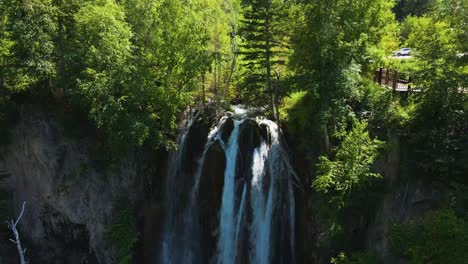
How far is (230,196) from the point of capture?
16594 millimetres

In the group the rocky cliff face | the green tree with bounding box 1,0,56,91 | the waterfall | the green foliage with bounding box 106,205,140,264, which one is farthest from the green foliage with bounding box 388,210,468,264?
the green tree with bounding box 1,0,56,91

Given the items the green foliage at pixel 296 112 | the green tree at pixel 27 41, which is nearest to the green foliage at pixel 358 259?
the green foliage at pixel 296 112

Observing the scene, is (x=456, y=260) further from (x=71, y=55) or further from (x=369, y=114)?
(x=71, y=55)

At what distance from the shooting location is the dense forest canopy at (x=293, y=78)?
13.1 m

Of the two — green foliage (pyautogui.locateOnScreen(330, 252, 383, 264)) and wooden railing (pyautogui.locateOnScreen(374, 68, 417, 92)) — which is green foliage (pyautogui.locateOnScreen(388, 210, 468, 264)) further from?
wooden railing (pyautogui.locateOnScreen(374, 68, 417, 92))

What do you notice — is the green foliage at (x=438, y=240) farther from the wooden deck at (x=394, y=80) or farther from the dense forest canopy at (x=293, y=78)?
the wooden deck at (x=394, y=80)

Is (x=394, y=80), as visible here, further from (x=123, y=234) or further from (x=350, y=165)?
(x=123, y=234)

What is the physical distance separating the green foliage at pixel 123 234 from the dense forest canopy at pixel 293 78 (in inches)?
116

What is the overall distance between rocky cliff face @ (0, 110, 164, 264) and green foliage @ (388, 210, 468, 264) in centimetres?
1159

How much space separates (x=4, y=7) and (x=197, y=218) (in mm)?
12767

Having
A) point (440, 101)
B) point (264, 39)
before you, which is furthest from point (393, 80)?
point (264, 39)

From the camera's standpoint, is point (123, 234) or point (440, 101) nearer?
point (440, 101)

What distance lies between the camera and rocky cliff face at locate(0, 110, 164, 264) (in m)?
17.5

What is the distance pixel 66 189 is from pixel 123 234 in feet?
11.4
